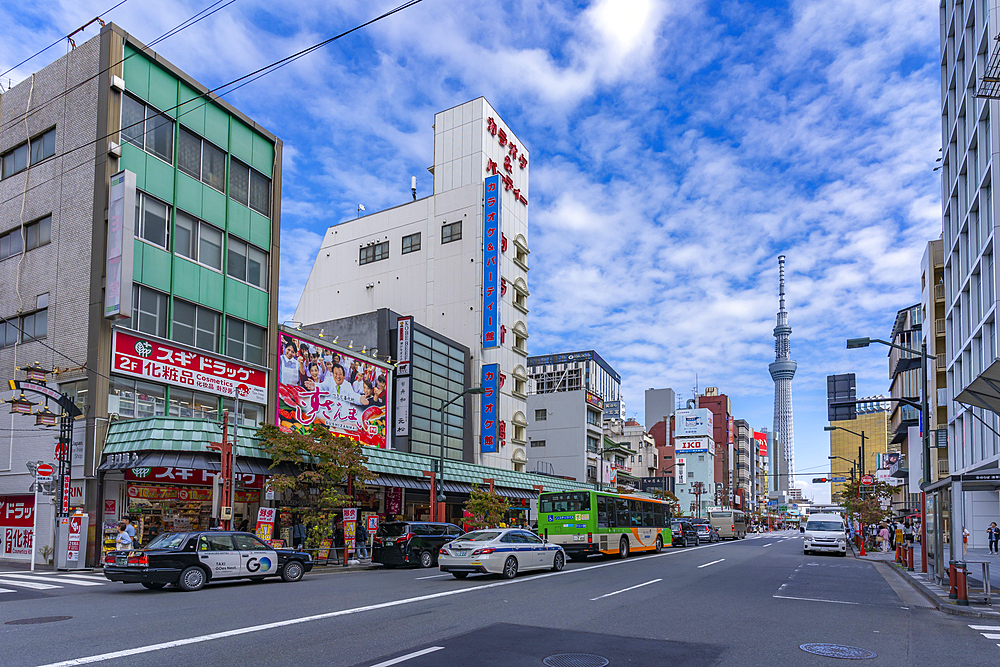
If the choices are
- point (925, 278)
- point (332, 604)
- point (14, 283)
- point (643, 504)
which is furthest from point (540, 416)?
point (332, 604)

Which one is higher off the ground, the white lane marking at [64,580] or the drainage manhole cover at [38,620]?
the drainage manhole cover at [38,620]

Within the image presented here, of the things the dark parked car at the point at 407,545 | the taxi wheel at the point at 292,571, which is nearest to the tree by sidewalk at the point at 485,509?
the dark parked car at the point at 407,545

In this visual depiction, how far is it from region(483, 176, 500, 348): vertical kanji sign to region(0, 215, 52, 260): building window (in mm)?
29302

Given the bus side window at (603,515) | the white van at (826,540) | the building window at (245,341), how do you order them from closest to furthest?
the bus side window at (603,515) < the building window at (245,341) < the white van at (826,540)

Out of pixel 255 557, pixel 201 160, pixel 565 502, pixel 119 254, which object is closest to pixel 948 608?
pixel 255 557

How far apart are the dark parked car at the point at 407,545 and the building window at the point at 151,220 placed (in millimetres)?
14562

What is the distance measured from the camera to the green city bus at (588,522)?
31.0 meters

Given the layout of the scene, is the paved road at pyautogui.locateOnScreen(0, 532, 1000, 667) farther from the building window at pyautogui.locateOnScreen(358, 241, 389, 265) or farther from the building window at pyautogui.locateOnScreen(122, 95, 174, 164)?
the building window at pyautogui.locateOnScreen(358, 241, 389, 265)

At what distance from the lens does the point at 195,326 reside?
32.3 metres

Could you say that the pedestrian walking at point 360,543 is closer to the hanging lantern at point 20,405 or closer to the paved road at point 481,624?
the paved road at point 481,624

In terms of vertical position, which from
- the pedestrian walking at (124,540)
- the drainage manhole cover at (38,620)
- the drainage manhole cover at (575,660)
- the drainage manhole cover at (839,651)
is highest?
the drainage manhole cover at (575,660)

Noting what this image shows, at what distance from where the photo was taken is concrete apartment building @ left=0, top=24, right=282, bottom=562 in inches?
1121

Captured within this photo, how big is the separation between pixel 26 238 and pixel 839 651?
1332 inches

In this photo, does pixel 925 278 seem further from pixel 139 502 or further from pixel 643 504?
pixel 139 502
